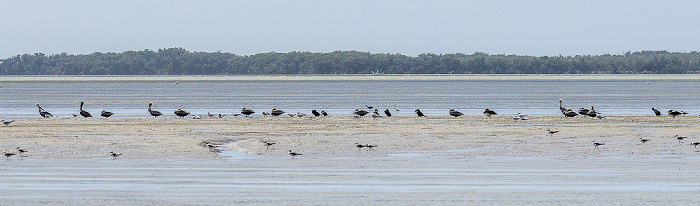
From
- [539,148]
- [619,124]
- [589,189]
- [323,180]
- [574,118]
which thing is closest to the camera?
[589,189]

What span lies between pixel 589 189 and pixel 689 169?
2877 millimetres

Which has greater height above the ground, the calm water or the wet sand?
the wet sand

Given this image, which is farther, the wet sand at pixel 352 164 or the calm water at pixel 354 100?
the calm water at pixel 354 100

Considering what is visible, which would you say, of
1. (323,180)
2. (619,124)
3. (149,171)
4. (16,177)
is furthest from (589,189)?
(619,124)

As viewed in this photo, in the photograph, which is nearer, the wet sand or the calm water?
the wet sand

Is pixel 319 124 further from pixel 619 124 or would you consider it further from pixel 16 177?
pixel 16 177

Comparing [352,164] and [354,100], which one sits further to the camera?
[354,100]

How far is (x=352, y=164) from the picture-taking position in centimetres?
1516

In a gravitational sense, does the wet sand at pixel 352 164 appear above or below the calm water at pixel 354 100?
above

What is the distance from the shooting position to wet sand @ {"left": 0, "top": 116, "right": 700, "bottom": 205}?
1149 cm

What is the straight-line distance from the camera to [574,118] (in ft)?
92.1

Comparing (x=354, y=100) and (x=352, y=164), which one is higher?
(x=352, y=164)

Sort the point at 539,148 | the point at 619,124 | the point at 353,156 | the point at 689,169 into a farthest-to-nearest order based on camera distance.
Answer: the point at 619,124 → the point at 539,148 → the point at 353,156 → the point at 689,169

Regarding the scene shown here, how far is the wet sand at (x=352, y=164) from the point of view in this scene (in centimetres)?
1149
